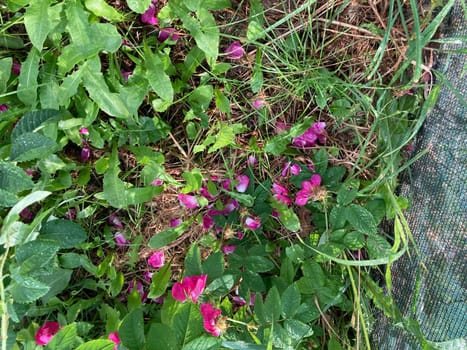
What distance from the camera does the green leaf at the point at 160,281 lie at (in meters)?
1.19

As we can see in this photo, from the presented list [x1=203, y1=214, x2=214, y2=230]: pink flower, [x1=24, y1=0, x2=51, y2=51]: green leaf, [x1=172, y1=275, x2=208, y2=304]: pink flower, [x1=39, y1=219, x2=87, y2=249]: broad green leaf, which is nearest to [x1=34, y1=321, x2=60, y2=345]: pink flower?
[x1=39, y1=219, x2=87, y2=249]: broad green leaf

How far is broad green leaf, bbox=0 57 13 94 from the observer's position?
1067 mm

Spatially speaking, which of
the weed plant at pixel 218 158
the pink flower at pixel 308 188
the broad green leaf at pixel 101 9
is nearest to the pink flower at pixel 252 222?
the weed plant at pixel 218 158

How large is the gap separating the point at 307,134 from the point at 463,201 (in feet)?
1.27

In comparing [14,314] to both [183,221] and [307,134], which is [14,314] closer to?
[183,221]

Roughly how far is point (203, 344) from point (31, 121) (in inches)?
23.5

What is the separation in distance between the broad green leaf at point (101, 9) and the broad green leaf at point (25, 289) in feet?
1.80

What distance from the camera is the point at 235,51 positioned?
3.88 ft

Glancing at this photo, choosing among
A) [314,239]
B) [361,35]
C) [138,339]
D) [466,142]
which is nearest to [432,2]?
[361,35]

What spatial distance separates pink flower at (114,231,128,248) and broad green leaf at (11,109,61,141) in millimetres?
356

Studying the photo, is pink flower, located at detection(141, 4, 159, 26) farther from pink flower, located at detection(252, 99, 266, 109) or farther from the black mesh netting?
the black mesh netting

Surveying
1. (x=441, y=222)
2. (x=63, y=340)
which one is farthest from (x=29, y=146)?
(x=441, y=222)

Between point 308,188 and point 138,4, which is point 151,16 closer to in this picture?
point 138,4

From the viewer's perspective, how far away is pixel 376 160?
121 centimetres
